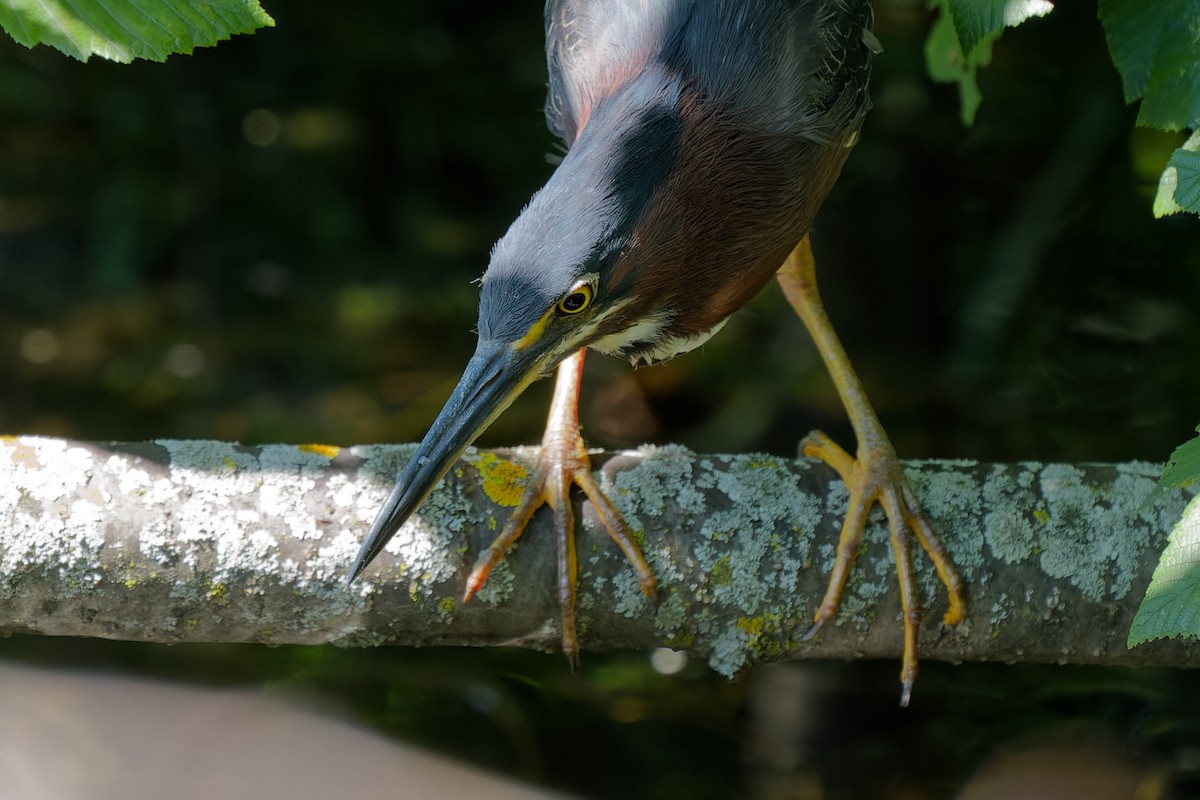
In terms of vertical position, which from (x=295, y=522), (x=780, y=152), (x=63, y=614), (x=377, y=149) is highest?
(x=377, y=149)

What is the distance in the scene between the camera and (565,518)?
2.09 metres

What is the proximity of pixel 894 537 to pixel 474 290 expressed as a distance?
123 inches

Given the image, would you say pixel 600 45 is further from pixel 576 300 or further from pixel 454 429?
pixel 454 429

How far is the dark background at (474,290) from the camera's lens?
341 centimetres

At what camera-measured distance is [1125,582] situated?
2014mm

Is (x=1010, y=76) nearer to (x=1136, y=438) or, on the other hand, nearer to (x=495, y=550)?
(x=1136, y=438)

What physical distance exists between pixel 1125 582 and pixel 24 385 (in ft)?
13.4

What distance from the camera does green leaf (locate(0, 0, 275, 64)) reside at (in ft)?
5.24

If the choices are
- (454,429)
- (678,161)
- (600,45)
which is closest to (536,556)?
(454,429)

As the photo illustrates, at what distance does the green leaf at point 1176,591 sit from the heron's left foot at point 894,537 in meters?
0.49

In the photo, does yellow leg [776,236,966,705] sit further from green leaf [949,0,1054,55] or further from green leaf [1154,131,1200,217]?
green leaf [949,0,1054,55]

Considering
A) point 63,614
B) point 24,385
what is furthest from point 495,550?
point 24,385

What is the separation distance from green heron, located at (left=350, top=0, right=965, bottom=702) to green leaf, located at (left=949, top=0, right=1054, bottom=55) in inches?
18.1

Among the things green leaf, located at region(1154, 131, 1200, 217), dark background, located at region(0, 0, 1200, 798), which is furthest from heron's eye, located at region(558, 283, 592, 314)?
dark background, located at region(0, 0, 1200, 798)
